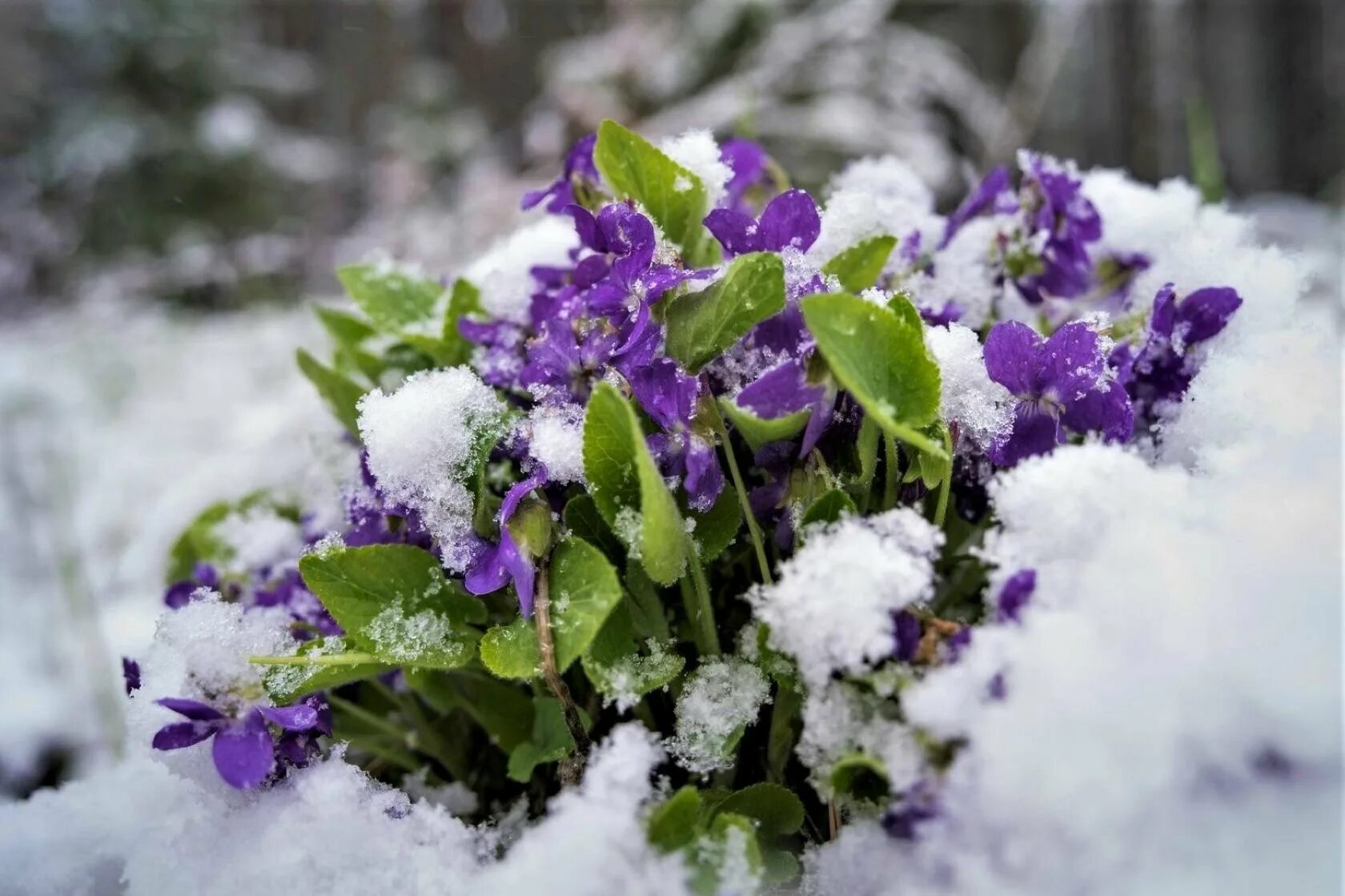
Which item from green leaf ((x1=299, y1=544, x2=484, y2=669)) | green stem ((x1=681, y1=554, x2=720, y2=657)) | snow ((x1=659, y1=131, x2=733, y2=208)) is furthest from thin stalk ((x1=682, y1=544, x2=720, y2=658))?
snow ((x1=659, y1=131, x2=733, y2=208))

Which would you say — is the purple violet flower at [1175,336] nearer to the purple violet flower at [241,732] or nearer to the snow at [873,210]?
the snow at [873,210]

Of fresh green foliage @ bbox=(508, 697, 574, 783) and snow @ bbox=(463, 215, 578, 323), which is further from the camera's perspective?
snow @ bbox=(463, 215, 578, 323)

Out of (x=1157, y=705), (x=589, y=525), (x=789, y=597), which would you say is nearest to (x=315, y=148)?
(x=589, y=525)

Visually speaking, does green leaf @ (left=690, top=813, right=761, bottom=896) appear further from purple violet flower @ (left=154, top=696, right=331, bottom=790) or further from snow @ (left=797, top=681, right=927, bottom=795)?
purple violet flower @ (left=154, top=696, right=331, bottom=790)

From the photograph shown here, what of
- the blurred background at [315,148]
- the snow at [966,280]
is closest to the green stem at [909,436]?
the snow at [966,280]

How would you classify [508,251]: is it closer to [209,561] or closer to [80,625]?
[209,561]
